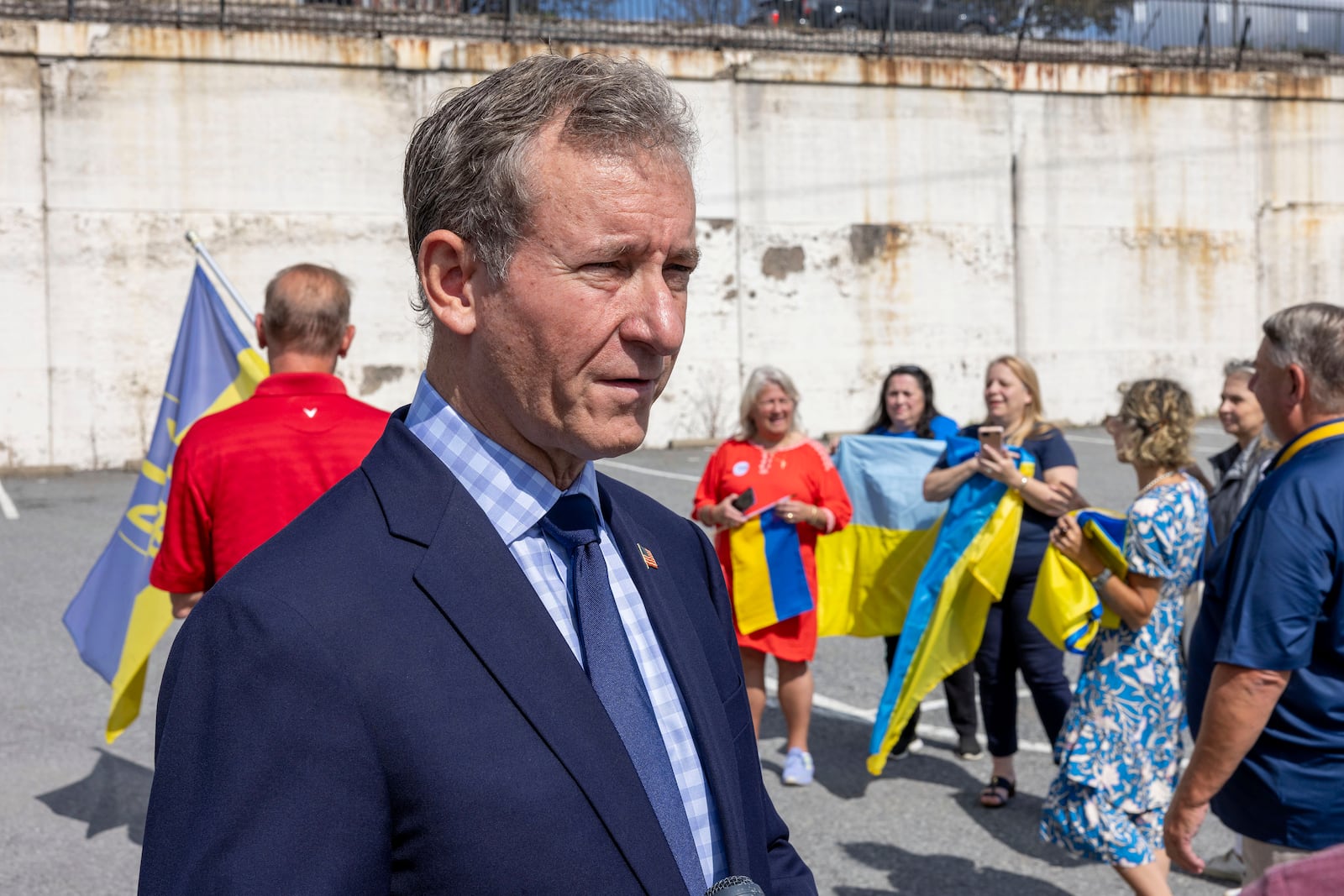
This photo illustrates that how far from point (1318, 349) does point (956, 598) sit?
8.71 ft

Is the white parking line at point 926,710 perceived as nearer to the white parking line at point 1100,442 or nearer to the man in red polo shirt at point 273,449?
the man in red polo shirt at point 273,449

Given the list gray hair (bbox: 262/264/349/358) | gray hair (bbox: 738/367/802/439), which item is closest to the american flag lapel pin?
gray hair (bbox: 262/264/349/358)

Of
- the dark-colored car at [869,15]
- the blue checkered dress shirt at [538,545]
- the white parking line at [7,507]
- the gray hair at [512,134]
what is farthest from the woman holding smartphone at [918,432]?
the dark-colored car at [869,15]

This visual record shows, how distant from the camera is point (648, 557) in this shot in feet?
5.61

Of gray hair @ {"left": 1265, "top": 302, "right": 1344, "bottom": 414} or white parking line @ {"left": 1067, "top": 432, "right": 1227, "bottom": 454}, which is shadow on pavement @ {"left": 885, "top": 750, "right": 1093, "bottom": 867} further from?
white parking line @ {"left": 1067, "top": 432, "right": 1227, "bottom": 454}

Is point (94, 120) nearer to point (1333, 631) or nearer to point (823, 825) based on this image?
point (823, 825)

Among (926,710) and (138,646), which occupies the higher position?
(138,646)

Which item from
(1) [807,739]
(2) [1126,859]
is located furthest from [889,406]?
(2) [1126,859]

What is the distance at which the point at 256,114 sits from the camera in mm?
15633

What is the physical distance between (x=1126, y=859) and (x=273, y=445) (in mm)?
3060

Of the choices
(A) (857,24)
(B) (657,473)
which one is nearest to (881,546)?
(B) (657,473)

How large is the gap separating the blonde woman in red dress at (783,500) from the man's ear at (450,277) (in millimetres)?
4557

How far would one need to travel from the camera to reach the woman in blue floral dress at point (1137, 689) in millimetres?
4219

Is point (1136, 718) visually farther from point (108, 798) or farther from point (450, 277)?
point (108, 798)
